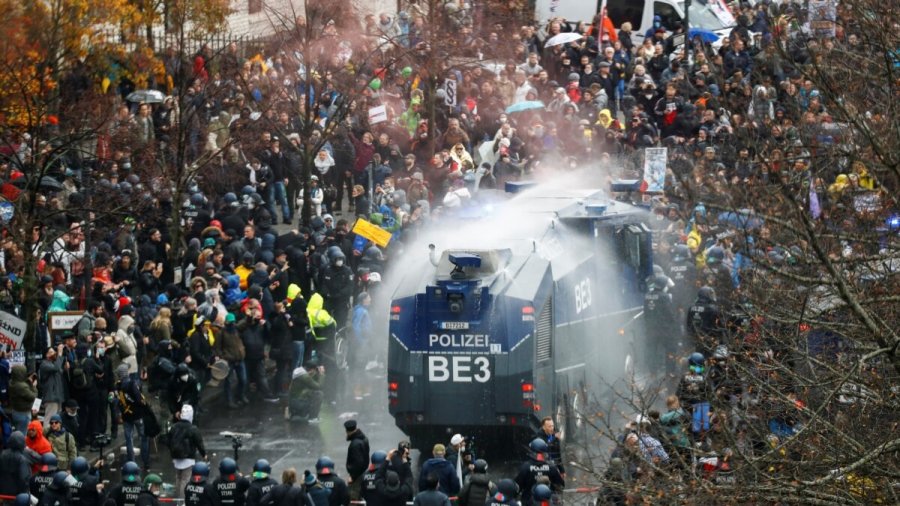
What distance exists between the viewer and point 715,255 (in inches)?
1147

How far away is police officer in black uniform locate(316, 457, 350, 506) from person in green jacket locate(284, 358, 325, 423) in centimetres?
543

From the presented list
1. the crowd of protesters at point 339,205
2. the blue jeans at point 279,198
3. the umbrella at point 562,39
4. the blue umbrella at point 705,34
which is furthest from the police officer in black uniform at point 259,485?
the blue umbrella at point 705,34

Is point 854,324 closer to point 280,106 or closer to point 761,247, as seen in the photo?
point 761,247

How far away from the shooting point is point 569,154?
37406 mm

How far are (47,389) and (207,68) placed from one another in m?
11.0

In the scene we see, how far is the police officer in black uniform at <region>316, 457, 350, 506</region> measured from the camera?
21844mm

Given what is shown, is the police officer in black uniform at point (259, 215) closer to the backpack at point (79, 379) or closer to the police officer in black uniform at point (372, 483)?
the backpack at point (79, 379)

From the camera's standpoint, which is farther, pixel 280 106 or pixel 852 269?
pixel 280 106

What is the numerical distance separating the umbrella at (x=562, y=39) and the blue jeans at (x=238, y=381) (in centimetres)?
1560

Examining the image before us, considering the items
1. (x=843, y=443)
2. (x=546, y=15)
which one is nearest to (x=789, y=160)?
(x=843, y=443)

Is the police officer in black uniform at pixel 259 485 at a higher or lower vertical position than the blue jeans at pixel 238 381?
lower

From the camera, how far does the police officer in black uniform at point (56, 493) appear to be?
2236 cm

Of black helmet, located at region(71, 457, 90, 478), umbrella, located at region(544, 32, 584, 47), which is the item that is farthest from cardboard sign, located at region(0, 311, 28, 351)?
umbrella, located at region(544, 32, 584, 47)

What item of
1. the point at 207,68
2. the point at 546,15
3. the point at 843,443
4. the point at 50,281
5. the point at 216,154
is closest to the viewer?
the point at 843,443
